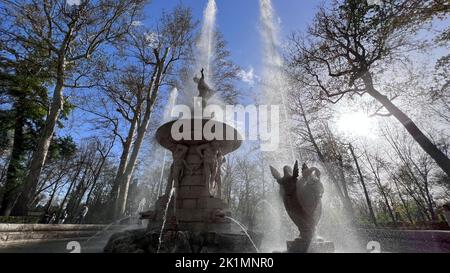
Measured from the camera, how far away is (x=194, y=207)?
20.2ft

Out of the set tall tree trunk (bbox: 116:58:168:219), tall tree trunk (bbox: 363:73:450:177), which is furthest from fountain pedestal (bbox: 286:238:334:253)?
tall tree trunk (bbox: 116:58:168:219)

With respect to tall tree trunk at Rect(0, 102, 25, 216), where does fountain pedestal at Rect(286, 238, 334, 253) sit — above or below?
below

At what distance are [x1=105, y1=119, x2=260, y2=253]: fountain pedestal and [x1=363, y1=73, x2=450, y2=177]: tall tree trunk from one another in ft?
27.9

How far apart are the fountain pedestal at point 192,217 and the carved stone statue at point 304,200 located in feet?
4.06

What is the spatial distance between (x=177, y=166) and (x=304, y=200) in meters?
3.73

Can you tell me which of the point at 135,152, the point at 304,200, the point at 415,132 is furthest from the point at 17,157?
the point at 415,132

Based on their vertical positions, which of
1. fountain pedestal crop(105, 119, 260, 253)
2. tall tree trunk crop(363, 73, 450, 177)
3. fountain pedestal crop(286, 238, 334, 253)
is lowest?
fountain pedestal crop(286, 238, 334, 253)

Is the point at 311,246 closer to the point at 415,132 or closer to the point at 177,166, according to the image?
the point at 177,166

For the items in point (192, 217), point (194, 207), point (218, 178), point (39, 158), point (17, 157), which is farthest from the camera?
point (17, 157)

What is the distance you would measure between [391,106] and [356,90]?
2.38 metres

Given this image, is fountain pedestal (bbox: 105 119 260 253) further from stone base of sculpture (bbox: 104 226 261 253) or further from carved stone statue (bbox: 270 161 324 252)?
carved stone statue (bbox: 270 161 324 252)

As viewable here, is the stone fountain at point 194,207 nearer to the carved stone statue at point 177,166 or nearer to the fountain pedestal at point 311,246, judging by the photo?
the carved stone statue at point 177,166

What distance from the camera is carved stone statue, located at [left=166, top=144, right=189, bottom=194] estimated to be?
6.47 metres
